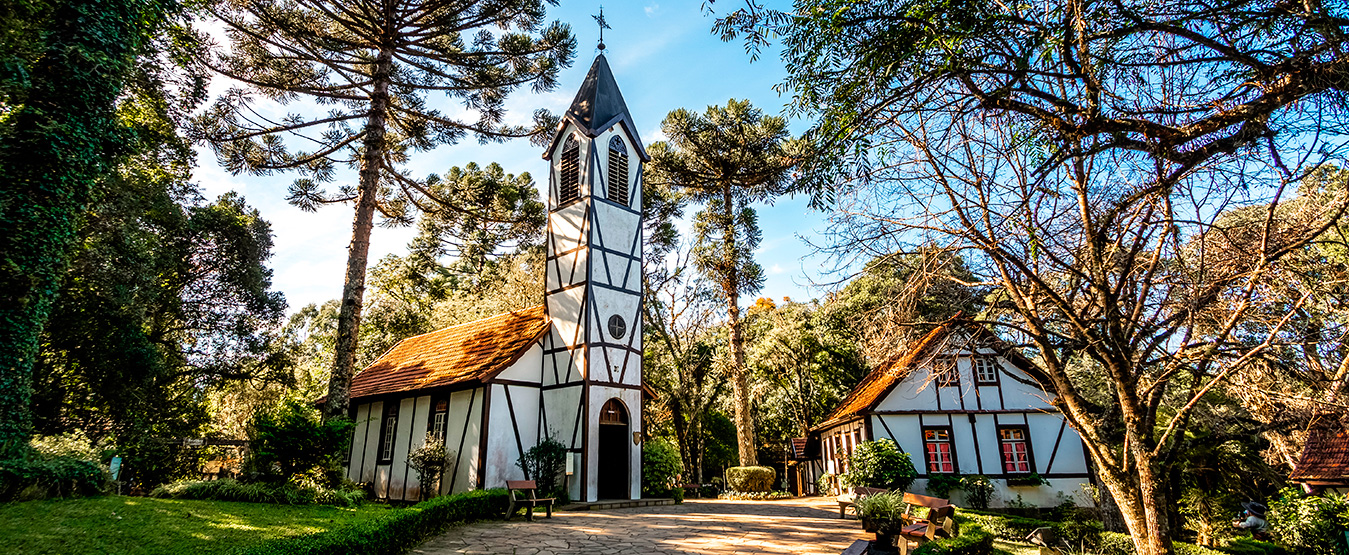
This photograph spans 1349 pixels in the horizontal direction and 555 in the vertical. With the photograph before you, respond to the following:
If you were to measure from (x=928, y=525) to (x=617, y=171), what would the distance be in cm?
1332

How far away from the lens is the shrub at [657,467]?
17141 mm

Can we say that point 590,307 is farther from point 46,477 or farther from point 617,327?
point 46,477

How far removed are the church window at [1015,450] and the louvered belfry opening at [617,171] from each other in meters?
13.2

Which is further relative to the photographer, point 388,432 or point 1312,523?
point 388,432

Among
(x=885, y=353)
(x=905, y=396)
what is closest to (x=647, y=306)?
(x=905, y=396)

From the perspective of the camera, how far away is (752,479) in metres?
21.1

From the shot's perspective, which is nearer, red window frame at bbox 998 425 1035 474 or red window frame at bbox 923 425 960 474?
red window frame at bbox 998 425 1035 474

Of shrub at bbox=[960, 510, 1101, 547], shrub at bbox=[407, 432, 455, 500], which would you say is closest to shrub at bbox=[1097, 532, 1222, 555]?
shrub at bbox=[960, 510, 1101, 547]

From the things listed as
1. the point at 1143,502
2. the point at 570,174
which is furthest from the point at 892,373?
the point at 570,174

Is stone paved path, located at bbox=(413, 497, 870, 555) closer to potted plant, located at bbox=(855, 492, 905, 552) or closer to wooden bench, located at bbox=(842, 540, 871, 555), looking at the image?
potted plant, located at bbox=(855, 492, 905, 552)

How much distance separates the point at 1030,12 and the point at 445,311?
2797 cm

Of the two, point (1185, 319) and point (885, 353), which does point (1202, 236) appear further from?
point (885, 353)

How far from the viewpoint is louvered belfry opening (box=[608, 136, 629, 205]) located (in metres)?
18.8

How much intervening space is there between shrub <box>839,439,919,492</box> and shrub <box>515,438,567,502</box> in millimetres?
7631
